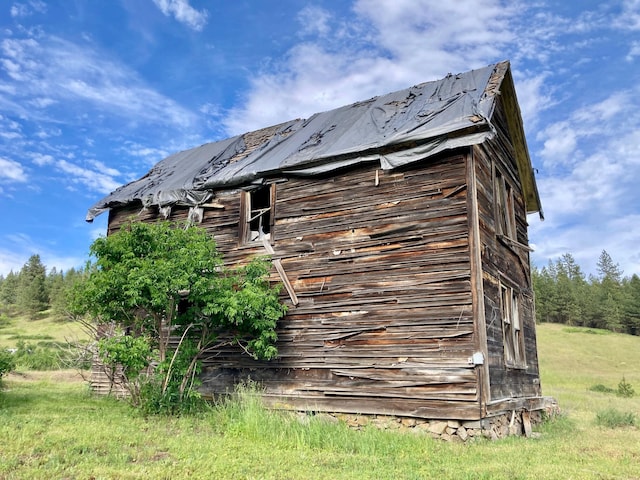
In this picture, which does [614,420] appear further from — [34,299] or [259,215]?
[34,299]

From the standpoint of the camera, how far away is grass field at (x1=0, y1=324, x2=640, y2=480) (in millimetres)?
5660

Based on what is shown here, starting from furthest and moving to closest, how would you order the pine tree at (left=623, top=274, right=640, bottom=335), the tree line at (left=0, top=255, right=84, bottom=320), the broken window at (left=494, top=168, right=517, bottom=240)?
the pine tree at (left=623, top=274, right=640, bottom=335) < the tree line at (left=0, top=255, right=84, bottom=320) < the broken window at (left=494, top=168, right=517, bottom=240)

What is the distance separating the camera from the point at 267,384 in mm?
10438

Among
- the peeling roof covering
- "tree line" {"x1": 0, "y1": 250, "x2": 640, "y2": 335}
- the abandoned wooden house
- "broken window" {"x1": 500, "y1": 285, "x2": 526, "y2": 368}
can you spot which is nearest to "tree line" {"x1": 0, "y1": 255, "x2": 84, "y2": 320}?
"tree line" {"x1": 0, "y1": 250, "x2": 640, "y2": 335}

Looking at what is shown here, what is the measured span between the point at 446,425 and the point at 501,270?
3.84m

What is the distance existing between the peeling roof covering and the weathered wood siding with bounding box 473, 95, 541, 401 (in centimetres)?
97

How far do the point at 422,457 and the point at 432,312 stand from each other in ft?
8.83

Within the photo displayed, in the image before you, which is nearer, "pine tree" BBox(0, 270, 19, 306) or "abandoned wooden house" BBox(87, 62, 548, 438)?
"abandoned wooden house" BBox(87, 62, 548, 438)

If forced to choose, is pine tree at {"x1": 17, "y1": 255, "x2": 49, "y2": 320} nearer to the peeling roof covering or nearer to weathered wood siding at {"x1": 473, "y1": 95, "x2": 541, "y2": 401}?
the peeling roof covering

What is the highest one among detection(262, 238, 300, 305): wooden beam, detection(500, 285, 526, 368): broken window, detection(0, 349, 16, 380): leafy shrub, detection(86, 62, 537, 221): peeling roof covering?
detection(86, 62, 537, 221): peeling roof covering

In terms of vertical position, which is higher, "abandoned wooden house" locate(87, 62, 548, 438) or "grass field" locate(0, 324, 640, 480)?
"abandoned wooden house" locate(87, 62, 548, 438)

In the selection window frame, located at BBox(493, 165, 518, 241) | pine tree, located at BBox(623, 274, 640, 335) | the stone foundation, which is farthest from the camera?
pine tree, located at BBox(623, 274, 640, 335)

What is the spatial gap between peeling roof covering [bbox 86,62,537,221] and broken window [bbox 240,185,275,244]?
469mm

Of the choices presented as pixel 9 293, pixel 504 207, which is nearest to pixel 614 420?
pixel 504 207
